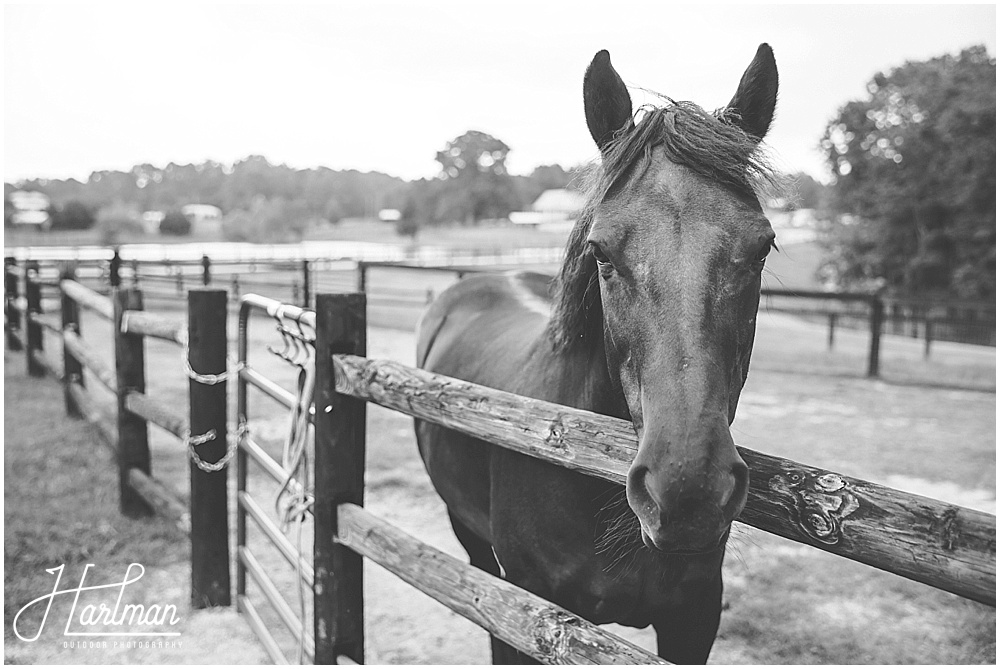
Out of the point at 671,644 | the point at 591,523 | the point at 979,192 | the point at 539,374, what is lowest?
the point at 671,644

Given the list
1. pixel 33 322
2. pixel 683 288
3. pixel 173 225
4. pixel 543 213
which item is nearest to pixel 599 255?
pixel 683 288

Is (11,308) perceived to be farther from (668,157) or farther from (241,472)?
(668,157)

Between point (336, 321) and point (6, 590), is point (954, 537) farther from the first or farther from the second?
point (6, 590)

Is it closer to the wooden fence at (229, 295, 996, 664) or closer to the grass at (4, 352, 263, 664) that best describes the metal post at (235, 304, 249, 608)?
the wooden fence at (229, 295, 996, 664)

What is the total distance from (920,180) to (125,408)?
24.2 m

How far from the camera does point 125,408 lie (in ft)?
13.7

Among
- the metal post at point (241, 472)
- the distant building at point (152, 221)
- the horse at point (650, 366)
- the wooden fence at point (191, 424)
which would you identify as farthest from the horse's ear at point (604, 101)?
the distant building at point (152, 221)

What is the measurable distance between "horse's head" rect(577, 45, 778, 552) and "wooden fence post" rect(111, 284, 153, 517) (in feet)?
11.2

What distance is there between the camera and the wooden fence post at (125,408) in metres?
4.14

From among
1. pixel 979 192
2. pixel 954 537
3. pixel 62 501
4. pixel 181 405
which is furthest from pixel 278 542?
pixel 979 192

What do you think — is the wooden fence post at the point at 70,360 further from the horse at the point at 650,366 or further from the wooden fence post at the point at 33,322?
the horse at the point at 650,366

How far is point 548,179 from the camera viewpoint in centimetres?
4469

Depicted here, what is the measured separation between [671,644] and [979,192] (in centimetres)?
2287

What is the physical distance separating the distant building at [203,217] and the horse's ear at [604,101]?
189 feet
